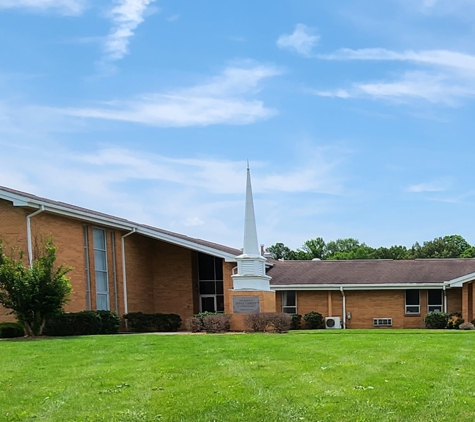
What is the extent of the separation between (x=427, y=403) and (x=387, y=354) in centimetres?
435

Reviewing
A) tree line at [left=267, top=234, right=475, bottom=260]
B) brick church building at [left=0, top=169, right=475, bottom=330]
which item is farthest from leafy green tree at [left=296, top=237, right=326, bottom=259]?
→ brick church building at [left=0, top=169, right=475, bottom=330]

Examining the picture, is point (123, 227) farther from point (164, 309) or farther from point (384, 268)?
point (384, 268)

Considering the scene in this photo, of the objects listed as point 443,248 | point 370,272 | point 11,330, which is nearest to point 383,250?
point 443,248

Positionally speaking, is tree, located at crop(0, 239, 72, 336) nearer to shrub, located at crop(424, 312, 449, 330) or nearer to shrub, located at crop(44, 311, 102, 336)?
shrub, located at crop(44, 311, 102, 336)

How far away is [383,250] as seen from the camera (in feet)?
275

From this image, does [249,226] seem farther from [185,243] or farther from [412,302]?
[412,302]

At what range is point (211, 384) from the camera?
8.62m

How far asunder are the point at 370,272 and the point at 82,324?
14.8 metres

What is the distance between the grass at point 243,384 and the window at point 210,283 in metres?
18.3

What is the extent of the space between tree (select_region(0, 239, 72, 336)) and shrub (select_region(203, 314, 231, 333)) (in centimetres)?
518

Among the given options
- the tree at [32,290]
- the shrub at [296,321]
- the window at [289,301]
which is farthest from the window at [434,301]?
the tree at [32,290]

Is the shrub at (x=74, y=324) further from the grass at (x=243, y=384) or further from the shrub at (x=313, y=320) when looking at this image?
the shrub at (x=313, y=320)

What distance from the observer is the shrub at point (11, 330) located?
19.3 meters

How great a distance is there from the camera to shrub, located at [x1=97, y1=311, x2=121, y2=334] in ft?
74.1
